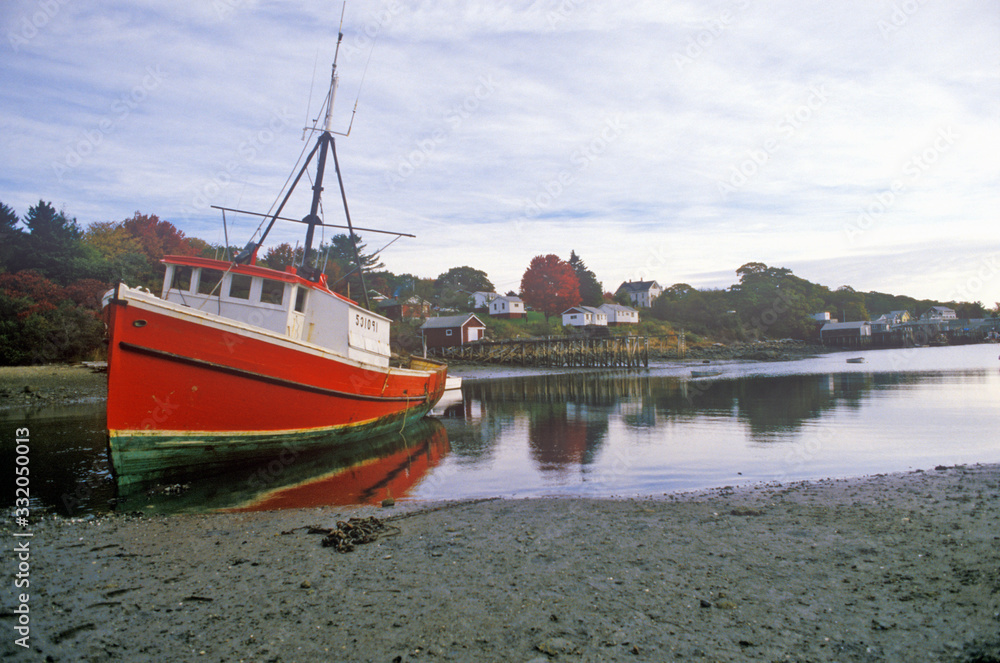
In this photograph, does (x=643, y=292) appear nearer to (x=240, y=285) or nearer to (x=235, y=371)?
(x=240, y=285)

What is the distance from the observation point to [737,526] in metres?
6.24

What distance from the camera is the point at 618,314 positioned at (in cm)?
8581

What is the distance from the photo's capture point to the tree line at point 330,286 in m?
30.2

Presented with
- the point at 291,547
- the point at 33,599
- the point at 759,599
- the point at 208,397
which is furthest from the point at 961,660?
the point at 208,397

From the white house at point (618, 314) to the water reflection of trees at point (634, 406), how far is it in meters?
47.9

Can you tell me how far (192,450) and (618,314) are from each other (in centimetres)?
7996

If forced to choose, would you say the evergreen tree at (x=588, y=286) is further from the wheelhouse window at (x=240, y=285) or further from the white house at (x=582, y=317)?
the wheelhouse window at (x=240, y=285)

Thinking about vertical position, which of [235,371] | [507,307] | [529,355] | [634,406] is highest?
[507,307]

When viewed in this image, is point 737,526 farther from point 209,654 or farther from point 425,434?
point 425,434

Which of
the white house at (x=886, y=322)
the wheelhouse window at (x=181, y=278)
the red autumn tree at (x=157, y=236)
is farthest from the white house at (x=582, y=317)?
the wheelhouse window at (x=181, y=278)

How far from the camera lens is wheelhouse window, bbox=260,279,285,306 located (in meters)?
12.3

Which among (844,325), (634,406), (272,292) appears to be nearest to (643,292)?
(844,325)

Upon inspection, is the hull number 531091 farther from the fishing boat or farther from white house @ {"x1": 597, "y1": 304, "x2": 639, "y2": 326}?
white house @ {"x1": 597, "y1": 304, "x2": 639, "y2": 326}

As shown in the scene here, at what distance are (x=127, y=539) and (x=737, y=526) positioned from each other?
7.29m
